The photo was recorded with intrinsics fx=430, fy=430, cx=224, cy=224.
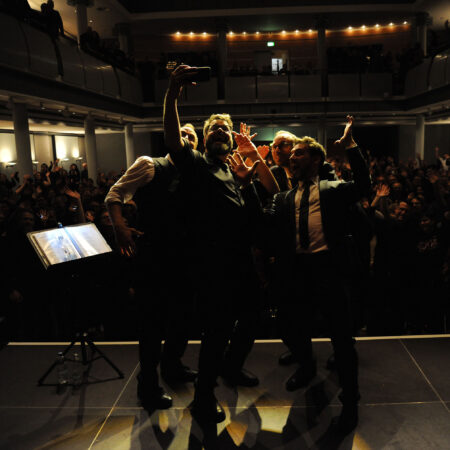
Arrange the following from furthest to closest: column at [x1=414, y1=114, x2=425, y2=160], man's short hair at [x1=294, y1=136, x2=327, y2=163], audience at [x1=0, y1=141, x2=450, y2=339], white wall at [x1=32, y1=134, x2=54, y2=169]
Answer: white wall at [x1=32, y1=134, x2=54, y2=169]
column at [x1=414, y1=114, x2=425, y2=160]
audience at [x1=0, y1=141, x2=450, y2=339]
man's short hair at [x1=294, y1=136, x2=327, y2=163]

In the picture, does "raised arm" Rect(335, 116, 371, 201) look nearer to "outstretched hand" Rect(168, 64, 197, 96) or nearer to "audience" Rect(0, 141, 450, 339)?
"outstretched hand" Rect(168, 64, 197, 96)

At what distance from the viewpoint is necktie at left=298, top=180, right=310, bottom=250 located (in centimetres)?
236

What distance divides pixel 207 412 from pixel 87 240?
4.54ft

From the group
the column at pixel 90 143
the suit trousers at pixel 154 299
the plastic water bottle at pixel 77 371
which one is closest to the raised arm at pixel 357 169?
the suit trousers at pixel 154 299

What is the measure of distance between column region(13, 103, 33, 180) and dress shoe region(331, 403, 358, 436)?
813cm

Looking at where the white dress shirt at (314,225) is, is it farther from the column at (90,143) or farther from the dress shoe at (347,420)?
the column at (90,143)

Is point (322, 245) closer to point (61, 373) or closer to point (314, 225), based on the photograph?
point (314, 225)

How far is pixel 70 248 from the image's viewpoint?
2.80 m

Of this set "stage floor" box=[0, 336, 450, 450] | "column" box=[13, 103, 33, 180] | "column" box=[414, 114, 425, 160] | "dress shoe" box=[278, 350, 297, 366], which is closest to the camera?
"stage floor" box=[0, 336, 450, 450]

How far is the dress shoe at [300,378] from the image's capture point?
2.62m

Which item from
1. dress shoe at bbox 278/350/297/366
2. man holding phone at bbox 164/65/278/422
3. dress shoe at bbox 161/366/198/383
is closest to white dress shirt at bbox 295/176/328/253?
man holding phone at bbox 164/65/278/422

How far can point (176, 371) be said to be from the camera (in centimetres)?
274

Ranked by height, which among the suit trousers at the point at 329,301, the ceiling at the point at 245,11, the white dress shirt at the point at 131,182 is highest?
the ceiling at the point at 245,11

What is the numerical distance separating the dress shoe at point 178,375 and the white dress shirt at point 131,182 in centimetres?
118
